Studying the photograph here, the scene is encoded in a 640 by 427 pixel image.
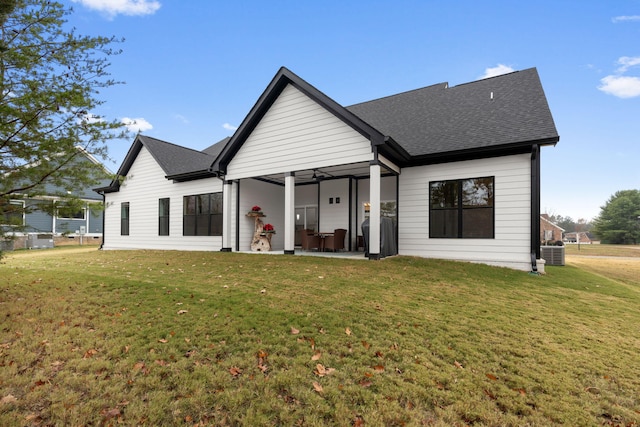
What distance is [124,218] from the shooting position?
16.6m

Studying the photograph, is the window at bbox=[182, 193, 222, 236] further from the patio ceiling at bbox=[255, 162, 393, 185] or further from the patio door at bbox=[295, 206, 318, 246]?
the patio door at bbox=[295, 206, 318, 246]

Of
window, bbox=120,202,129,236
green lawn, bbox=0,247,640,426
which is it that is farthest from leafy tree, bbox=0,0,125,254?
window, bbox=120,202,129,236

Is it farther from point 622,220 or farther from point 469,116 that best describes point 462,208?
point 622,220

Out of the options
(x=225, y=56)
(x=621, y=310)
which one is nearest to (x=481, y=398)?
(x=621, y=310)

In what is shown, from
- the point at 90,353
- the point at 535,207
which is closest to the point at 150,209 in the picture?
the point at 90,353

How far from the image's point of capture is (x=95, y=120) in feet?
17.1

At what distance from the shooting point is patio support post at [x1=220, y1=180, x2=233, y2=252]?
40.4 ft

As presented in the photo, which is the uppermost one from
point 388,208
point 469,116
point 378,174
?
point 469,116

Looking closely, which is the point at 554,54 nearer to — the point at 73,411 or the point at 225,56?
the point at 225,56

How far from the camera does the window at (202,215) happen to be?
13352 millimetres

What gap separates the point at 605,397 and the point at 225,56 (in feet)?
67.1

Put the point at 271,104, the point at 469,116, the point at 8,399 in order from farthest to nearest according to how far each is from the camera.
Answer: the point at 271,104
the point at 469,116
the point at 8,399

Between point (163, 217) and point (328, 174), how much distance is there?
29.0ft

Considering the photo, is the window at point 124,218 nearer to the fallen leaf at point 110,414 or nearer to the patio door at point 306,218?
the patio door at point 306,218
